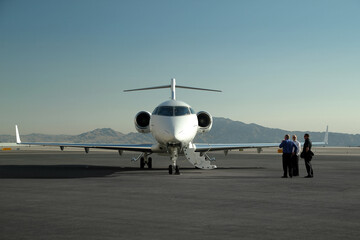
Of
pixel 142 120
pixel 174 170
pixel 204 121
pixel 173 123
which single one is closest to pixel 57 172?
pixel 142 120

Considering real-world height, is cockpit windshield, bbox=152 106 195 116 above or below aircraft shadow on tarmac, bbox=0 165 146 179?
above

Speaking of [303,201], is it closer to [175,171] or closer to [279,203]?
[279,203]

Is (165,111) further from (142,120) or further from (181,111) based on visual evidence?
(142,120)

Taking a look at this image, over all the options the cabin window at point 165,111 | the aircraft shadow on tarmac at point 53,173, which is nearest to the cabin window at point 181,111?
the cabin window at point 165,111

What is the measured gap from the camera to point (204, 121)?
22.5 metres

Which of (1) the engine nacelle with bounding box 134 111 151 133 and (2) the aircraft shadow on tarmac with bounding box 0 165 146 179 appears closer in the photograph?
(2) the aircraft shadow on tarmac with bounding box 0 165 146 179

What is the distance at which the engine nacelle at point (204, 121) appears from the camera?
73.3 feet

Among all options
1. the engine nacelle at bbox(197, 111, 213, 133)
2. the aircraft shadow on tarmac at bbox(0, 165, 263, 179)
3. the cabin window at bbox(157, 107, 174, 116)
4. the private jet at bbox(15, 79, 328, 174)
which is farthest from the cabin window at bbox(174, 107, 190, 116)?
the engine nacelle at bbox(197, 111, 213, 133)

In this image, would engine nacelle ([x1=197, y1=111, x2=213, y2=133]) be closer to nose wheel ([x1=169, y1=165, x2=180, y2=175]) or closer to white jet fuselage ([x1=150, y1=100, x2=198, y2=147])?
white jet fuselage ([x1=150, y1=100, x2=198, y2=147])

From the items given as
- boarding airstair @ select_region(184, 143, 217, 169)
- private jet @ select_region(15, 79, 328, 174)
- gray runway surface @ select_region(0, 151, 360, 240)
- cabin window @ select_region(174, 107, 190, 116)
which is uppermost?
cabin window @ select_region(174, 107, 190, 116)

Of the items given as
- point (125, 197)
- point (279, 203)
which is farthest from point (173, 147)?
point (279, 203)

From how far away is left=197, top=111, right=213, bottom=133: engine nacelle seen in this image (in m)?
22.3

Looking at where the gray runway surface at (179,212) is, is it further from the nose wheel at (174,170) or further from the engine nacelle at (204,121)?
the engine nacelle at (204,121)

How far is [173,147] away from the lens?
1822cm
